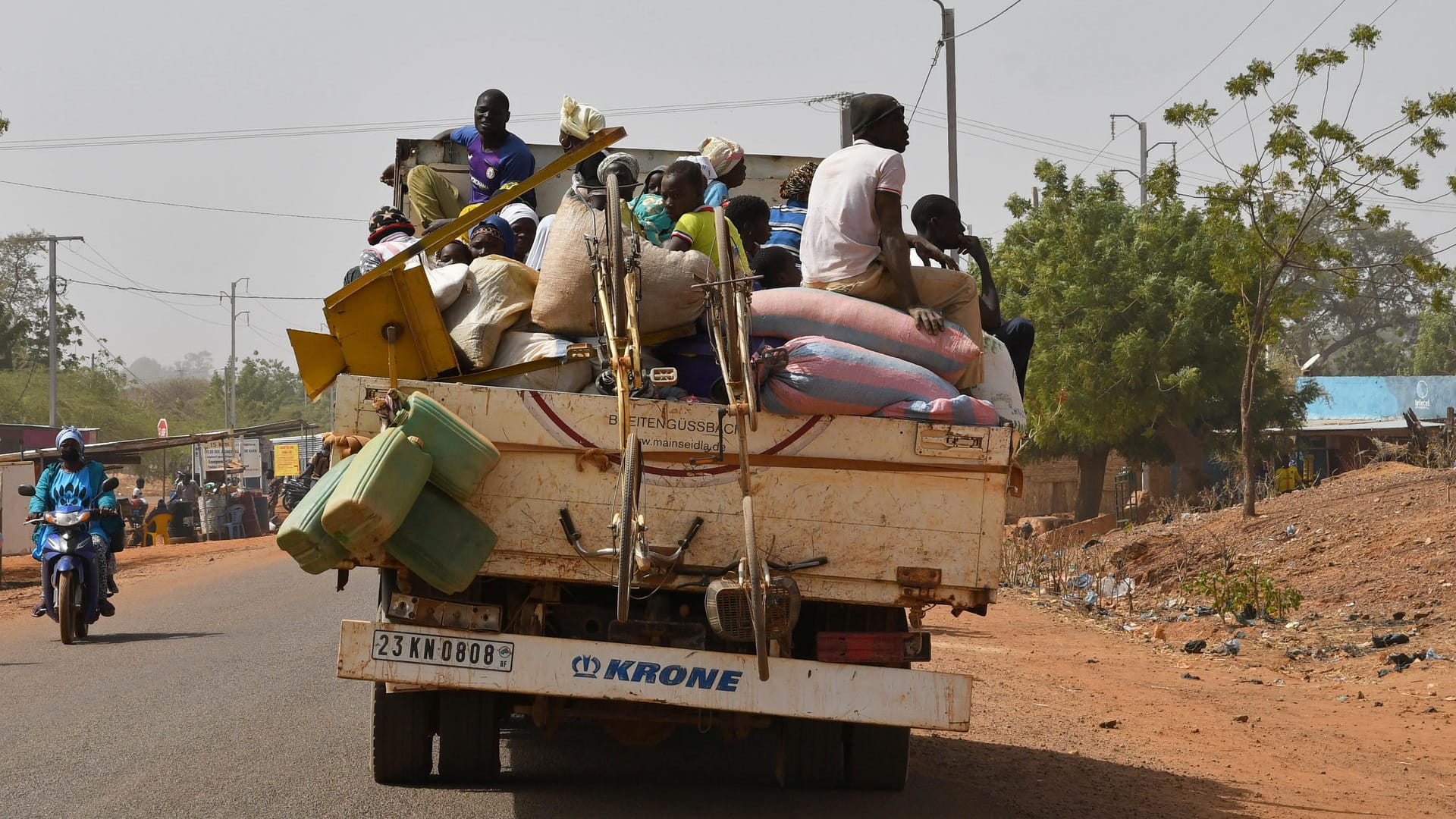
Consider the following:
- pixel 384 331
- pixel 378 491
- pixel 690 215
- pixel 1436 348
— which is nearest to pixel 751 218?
pixel 690 215

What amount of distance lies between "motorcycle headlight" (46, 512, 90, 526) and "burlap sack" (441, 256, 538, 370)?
6715mm

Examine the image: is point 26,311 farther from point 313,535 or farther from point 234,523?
point 313,535

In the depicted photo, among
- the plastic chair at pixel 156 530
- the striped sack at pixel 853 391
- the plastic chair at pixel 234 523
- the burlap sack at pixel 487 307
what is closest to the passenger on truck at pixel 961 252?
the striped sack at pixel 853 391

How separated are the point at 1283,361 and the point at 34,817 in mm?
52499

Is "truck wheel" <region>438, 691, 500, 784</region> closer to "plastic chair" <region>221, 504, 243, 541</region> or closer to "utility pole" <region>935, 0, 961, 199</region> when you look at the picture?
"utility pole" <region>935, 0, 961, 199</region>

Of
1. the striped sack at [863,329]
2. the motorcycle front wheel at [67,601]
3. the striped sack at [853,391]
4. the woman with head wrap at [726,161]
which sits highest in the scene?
the woman with head wrap at [726,161]

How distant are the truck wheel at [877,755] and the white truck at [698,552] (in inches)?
20.7

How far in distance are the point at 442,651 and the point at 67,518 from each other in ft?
24.2

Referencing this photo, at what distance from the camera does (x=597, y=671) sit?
4.33 metres

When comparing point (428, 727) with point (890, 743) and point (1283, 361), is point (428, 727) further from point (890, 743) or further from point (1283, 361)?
point (1283, 361)

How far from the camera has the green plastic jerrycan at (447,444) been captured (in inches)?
165

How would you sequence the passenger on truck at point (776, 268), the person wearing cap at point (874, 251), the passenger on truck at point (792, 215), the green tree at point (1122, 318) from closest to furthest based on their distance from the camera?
the person wearing cap at point (874, 251) < the passenger on truck at point (776, 268) < the passenger on truck at point (792, 215) < the green tree at point (1122, 318)

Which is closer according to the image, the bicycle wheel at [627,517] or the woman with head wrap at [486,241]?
the bicycle wheel at [627,517]

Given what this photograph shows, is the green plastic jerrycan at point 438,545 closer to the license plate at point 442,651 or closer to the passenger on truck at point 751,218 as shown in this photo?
the license plate at point 442,651
